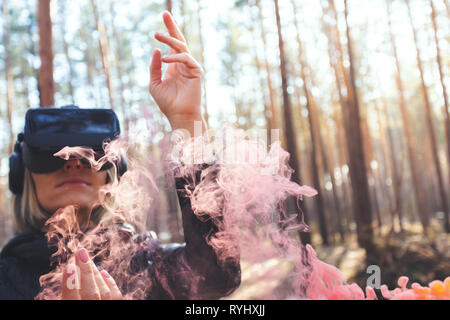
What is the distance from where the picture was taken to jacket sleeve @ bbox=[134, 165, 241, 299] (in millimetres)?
998

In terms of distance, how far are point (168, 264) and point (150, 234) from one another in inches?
5.4

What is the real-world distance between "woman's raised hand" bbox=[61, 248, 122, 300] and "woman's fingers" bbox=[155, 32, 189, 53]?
2.19 feet

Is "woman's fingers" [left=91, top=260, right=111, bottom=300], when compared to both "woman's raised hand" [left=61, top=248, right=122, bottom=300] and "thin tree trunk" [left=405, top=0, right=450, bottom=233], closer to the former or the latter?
"woman's raised hand" [left=61, top=248, right=122, bottom=300]

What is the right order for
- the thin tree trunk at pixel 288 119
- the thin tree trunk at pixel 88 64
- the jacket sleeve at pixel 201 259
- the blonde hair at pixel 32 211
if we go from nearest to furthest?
the jacket sleeve at pixel 201 259 < the blonde hair at pixel 32 211 < the thin tree trunk at pixel 288 119 < the thin tree trunk at pixel 88 64

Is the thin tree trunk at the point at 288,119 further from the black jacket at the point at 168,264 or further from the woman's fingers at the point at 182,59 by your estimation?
the woman's fingers at the point at 182,59

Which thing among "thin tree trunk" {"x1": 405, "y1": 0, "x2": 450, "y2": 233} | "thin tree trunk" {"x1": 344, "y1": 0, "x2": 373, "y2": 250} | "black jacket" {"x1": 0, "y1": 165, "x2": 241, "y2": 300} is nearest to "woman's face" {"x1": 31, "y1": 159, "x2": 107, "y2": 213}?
"black jacket" {"x1": 0, "y1": 165, "x2": 241, "y2": 300}

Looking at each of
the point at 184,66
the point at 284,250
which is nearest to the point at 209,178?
the point at 284,250

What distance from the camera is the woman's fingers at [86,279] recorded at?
2.60ft

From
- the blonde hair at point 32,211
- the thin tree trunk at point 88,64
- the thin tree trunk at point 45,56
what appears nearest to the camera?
the blonde hair at point 32,211

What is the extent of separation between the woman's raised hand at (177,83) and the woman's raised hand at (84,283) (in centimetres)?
47

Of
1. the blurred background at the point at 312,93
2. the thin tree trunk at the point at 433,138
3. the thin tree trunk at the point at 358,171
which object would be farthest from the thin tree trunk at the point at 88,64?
the thin tree trunk at the point at 433,138

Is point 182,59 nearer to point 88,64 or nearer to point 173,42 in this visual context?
point 173,42

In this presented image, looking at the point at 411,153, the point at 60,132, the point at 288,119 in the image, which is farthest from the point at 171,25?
the point at 411,153
